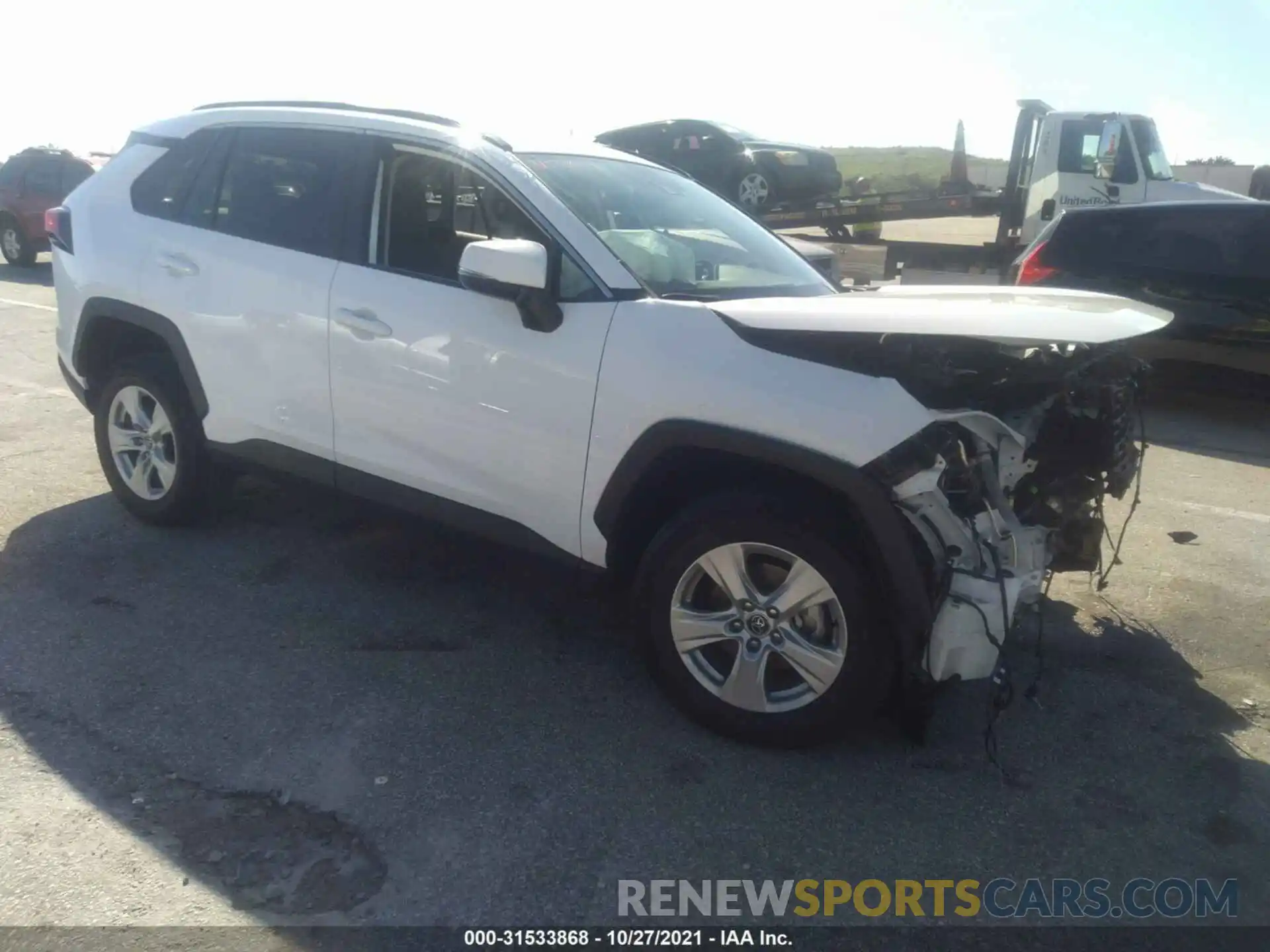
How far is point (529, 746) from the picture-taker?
131 inches

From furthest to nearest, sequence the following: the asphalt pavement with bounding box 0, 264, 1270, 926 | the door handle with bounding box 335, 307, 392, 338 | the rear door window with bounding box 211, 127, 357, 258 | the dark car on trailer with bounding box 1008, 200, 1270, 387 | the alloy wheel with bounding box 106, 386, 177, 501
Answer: the dark car on trailer with bounding box 1008, 200, 1270, 387 → the alloy wheel with bounding box 106, 386, 177, 501 → the rear door window with bounding box 211, 127, 357, 258 → the door handle with bounding box 335, 307, 392, 338 → the asphalt pavement with bounding box 0, 264, 1270, 926

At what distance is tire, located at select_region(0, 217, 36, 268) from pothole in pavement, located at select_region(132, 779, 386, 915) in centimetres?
1577

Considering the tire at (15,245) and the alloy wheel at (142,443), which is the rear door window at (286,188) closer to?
the alloy wheel at (142,443)

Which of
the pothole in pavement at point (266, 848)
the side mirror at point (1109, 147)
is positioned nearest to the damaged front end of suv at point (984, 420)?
the pothole in pavement at point (266, 848)

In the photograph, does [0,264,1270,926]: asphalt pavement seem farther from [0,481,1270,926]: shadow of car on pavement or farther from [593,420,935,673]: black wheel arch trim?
[593,420,935,673]: black wheel arch trim

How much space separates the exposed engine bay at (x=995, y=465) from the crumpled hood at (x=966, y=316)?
104 millimetres

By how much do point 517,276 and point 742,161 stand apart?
40.5 feet

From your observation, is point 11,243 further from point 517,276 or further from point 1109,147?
point 517,276

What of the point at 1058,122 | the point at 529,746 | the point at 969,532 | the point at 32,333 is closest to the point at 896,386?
the point at 969,532

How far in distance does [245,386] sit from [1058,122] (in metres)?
11.4

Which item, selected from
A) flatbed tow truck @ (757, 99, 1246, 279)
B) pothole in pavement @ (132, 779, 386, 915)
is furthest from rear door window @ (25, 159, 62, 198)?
pothole in pavement @ (132, 779, 386, 915)

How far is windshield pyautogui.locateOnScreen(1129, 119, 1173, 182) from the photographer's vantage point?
12.4 metres

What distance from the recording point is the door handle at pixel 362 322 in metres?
3.84

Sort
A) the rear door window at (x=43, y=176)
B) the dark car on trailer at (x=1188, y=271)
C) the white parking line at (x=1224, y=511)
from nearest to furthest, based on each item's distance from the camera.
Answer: the white parking line at (x=1224, y=511)
the dark car on trailer at (x=1188, y=271)
the rear door window at (x=43, y=176)
